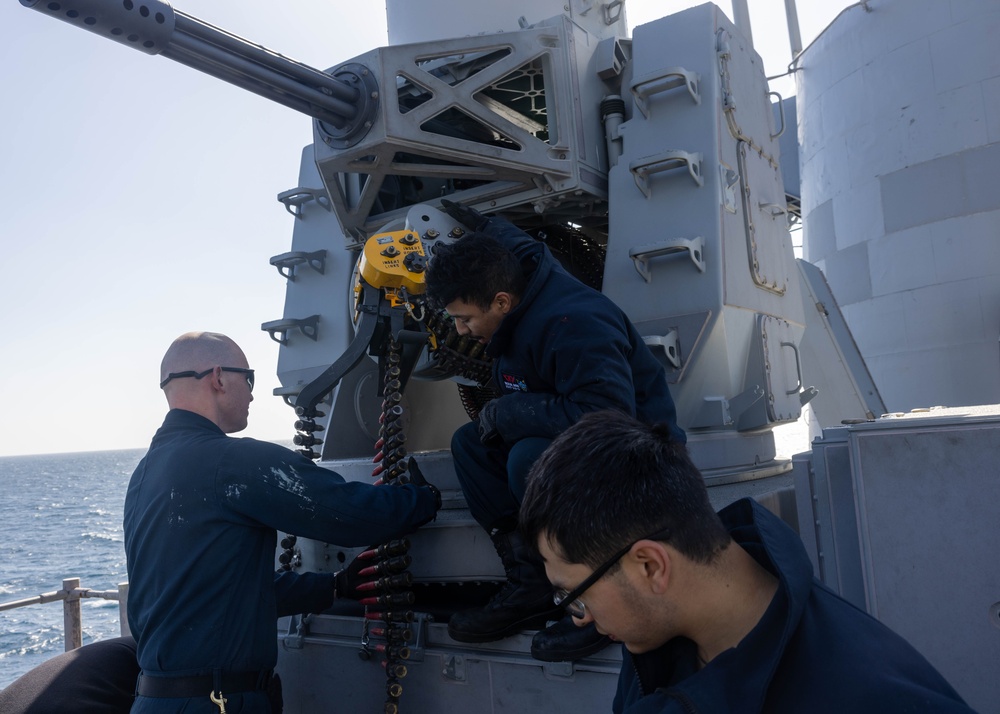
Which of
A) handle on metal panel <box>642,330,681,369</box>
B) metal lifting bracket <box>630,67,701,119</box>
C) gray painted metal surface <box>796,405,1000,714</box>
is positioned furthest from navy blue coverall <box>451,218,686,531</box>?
metal lifting bracket <box>630,67,701,119</box>

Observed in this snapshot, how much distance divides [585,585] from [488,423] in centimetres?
162

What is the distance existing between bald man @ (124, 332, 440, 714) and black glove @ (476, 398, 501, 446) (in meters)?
0.44

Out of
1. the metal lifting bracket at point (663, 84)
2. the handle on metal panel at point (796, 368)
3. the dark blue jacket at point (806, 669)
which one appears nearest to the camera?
the dark blue jacket at point (806, 669)

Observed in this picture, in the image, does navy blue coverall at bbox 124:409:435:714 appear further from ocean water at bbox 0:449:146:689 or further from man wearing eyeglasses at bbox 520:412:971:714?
ocean water at bbox 0:449:146:689

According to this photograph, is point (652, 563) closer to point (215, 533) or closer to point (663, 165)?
point (215, 533)

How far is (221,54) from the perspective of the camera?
389cm

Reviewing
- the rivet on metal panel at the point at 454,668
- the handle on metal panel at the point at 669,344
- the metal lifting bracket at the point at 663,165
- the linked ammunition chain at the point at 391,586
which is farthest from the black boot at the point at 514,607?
the metal lifting bracket at the point at 663,165

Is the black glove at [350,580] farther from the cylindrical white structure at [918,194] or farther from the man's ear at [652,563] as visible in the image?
the cylindrical white structure at [918,194]

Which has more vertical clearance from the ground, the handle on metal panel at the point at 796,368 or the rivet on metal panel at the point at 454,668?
the handle on metal panel at the point at 796,368

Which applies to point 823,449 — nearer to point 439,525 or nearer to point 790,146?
point 439,525

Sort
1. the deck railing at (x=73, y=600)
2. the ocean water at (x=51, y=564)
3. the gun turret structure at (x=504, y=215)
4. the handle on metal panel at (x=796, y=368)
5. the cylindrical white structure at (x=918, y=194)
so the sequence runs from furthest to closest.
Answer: the ocean water at (x=51, y=564) < the cylindrical white structure at (x=918, y=194) < the deck railing at (x=73, y=600) < the handle on metal panel at (x=796, y=368) < the gun turret structure at (x=504, y=215)

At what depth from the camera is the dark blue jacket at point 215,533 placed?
8.90 ft

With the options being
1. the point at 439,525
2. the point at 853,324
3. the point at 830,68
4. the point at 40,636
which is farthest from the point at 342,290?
the point at 40,636

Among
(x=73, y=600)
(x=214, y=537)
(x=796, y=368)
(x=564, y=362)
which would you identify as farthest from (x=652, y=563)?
(x=73, y=600)
